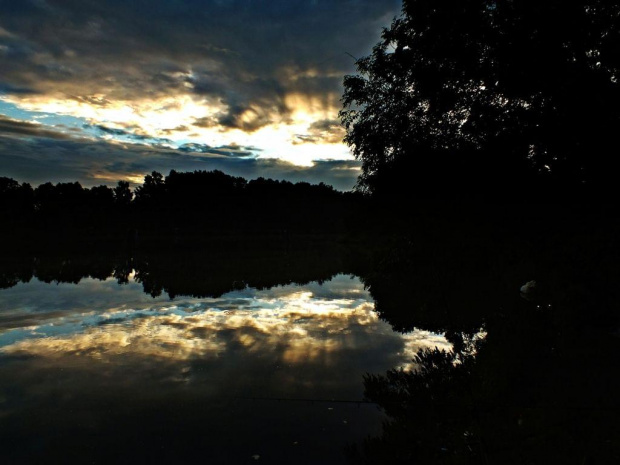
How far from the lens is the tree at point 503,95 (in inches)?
507

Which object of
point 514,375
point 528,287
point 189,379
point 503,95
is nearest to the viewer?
point 514,375

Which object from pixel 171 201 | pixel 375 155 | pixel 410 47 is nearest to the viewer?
pixel 410 47

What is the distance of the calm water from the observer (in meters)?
5.05

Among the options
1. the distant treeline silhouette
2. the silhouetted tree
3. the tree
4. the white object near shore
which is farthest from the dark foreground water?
the silhouetted tree

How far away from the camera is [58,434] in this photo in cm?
525

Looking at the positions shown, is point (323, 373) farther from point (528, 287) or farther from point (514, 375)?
point (528, 287)

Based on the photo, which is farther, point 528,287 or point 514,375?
point 528,287

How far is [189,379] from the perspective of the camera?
7.16 metres

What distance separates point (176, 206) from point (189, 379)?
93.5 m

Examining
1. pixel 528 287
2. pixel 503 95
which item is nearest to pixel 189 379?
pixel 528 287

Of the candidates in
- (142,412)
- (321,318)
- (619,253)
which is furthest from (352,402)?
(619,253)

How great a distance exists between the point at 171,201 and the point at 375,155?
276ft

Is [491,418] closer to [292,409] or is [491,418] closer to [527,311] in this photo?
[292,409]

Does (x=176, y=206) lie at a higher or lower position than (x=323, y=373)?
higher
